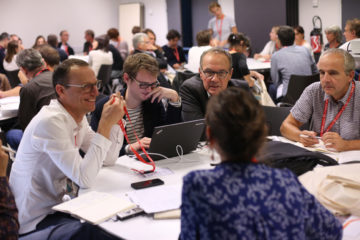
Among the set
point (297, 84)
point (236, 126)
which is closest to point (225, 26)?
point (297, 84)

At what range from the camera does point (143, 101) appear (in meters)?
2.97

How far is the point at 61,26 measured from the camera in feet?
39.5

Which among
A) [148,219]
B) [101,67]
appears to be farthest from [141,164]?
[101,67]

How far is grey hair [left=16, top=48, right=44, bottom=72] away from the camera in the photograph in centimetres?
399

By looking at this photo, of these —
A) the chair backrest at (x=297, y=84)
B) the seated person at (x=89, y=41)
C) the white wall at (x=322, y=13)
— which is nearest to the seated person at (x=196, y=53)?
the chair backrest at (x=297, y=84)

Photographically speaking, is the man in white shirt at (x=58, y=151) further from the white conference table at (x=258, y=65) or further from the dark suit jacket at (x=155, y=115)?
the white conference table at (x=258, y=65)

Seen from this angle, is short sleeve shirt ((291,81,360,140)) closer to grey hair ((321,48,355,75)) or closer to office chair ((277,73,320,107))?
grey hair ((321,48,355,75))

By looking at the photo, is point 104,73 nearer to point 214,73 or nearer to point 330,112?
point 214,73

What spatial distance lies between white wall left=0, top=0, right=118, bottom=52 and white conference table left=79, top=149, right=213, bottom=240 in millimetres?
10002

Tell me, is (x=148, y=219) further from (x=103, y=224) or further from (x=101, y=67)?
(x=101, y=67)

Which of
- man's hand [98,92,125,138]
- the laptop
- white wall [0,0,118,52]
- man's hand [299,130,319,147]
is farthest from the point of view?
white wall [0,0,118,52]

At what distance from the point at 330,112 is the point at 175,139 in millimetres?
1059

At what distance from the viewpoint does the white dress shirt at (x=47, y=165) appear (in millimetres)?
2061

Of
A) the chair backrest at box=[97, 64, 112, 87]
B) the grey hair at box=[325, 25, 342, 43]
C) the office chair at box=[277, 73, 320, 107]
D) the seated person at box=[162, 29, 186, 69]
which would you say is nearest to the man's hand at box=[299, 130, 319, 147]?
the office chair at box=[277, 73, 320, 107]
